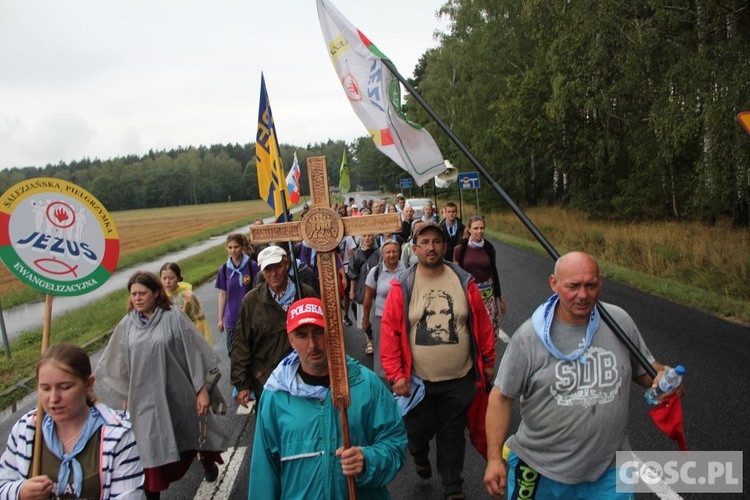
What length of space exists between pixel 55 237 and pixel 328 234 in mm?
1627

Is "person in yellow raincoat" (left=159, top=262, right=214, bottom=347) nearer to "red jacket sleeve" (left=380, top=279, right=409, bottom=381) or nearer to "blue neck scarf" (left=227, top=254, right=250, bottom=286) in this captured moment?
"blue neck scarf" (left=227, top=254, right=250, bottom=286)

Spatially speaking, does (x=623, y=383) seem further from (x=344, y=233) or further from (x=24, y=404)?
(x=24, y=404)

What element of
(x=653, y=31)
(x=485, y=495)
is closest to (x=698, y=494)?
(x=485, y=495)

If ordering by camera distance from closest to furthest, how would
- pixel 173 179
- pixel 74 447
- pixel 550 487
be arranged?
pixel 74 447, pixel 550 487, pixel 173 179

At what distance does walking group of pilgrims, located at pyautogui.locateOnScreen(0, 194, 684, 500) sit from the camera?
2104 millimetres

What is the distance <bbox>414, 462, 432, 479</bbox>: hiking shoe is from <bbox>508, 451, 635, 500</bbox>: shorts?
1.33 m

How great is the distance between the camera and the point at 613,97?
15836 mm

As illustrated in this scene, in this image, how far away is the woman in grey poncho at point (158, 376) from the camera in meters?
3.57

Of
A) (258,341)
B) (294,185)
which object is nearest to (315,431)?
(258,341)

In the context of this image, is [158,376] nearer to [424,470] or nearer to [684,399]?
[424,470]

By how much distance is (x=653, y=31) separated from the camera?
11773 millimetres

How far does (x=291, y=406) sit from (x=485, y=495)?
2144mm

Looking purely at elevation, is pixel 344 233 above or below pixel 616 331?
above

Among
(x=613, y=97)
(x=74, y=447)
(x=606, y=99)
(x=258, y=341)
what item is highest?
(x=613, y=97)
